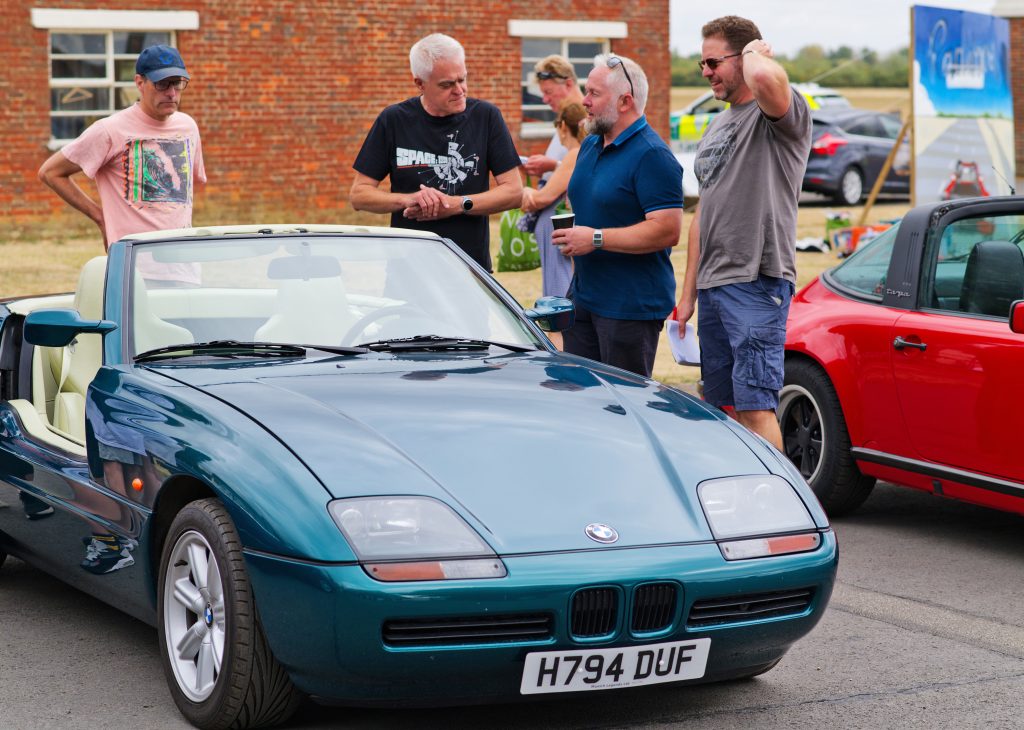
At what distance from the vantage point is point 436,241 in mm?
5523

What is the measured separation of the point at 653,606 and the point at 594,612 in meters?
0.15

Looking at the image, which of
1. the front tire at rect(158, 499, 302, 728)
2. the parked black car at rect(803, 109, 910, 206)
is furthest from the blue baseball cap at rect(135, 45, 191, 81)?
the parked black car at rect(803, 109, 910, 206)

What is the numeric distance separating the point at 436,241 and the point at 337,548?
6.98 feet

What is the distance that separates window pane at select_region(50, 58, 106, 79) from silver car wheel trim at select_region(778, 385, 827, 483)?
579 inches

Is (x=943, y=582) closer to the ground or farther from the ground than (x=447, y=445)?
closer to the ground

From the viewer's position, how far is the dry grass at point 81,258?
1434 centimetres

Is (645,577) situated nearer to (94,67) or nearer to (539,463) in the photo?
(539,463)

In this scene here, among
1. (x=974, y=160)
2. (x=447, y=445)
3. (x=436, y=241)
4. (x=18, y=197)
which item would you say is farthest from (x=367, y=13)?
(x=447, y=445)

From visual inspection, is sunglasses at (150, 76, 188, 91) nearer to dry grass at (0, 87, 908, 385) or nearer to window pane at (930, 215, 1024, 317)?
window pane at (930, 215, 1024, 317)

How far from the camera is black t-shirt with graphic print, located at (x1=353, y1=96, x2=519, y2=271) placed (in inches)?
285

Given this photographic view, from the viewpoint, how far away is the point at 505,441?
13.3 feet

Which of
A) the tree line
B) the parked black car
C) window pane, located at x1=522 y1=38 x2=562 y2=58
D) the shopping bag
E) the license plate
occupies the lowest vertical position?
the license plate

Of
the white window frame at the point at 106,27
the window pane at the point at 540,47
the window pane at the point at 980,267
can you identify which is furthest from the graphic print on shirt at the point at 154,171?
the window pane at the point at 540,47

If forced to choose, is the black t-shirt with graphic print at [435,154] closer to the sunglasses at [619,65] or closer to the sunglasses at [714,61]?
the sunglasses at [619,65]
